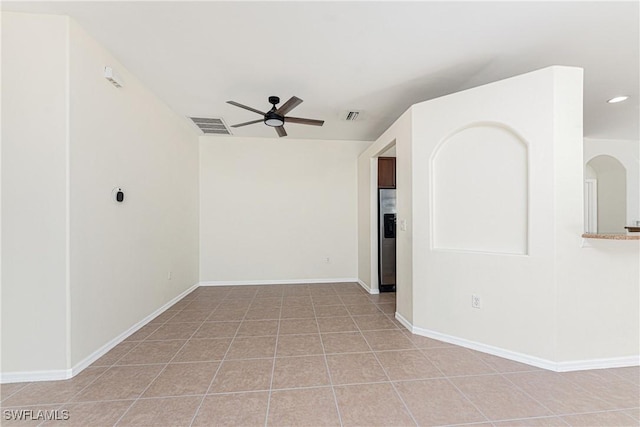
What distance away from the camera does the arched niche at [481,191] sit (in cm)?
220

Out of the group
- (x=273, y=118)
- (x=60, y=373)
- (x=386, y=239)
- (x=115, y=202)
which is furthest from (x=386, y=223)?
(x=60, y=373)

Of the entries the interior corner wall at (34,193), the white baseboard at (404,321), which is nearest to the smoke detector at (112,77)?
the interior corner wall at (34,193)

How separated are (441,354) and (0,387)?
3.51 m

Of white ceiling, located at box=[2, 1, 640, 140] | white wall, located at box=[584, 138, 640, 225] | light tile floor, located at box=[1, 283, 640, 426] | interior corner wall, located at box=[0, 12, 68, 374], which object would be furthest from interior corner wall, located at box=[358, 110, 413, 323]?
white wall, located at box=[584, 138, 640, 225]

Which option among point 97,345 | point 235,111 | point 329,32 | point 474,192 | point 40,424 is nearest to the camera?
point 40,424

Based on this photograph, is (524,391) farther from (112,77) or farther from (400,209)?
(112,77)

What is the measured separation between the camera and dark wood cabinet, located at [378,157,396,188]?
4.25 m

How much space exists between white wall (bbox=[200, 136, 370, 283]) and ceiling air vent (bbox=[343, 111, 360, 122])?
1120mm

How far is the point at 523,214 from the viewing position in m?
2.17

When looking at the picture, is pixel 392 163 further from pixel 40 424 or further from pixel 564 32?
pixel 40 424

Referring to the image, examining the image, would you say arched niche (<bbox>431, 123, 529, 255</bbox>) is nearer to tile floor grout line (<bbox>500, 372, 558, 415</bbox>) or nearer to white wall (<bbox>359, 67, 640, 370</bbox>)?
white wall (<bbox>359, 67, 640, 370</bbox>)

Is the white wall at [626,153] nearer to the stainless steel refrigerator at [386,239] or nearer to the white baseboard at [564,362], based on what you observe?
the stainless steel refrigerator at [386,239]

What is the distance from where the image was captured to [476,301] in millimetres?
2336

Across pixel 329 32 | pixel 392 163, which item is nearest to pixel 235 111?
pixel 329 32
